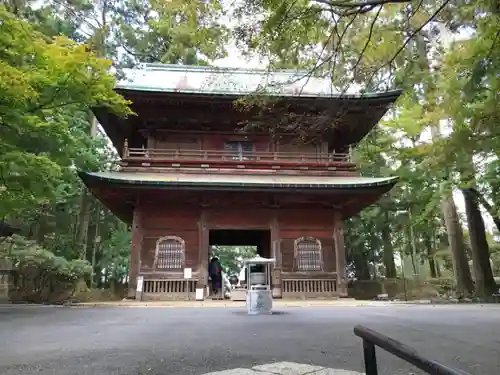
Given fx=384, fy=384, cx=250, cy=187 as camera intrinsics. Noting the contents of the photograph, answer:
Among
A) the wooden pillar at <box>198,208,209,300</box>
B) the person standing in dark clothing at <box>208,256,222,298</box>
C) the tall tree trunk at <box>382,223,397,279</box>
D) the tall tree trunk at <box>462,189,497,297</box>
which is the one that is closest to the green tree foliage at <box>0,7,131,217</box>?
the wooden pillar at <box>198,208,209,300</box>

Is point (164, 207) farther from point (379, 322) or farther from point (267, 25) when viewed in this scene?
point (267, 25)

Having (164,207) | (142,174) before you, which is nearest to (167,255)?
(164,207)

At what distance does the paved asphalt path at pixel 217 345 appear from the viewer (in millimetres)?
3521

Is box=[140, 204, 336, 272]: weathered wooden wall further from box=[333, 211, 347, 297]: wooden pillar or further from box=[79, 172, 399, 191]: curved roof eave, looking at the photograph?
box=[79, 172, 399, 191]: curved roof eave

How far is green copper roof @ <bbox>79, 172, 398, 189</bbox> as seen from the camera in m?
12.0

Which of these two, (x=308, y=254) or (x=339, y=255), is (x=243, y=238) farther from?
(x=339, y=255)

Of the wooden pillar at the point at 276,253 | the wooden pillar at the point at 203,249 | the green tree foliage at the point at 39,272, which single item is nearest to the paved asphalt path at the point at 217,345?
the wooden pillar at the point at 203,249

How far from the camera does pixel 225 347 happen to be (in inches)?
174

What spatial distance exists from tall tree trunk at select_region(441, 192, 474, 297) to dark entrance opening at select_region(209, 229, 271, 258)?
759cm

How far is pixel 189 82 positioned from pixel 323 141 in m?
5.97

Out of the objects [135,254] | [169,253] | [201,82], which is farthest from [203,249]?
[201,82]

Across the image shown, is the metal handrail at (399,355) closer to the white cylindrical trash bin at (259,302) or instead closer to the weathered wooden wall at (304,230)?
the white cylindrical trash bin at (259,302)

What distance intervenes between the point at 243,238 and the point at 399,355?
723 inches

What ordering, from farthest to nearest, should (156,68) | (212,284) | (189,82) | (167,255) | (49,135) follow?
(156,68) < (189,82) < (212,284) < (167,255) < (49,135)
